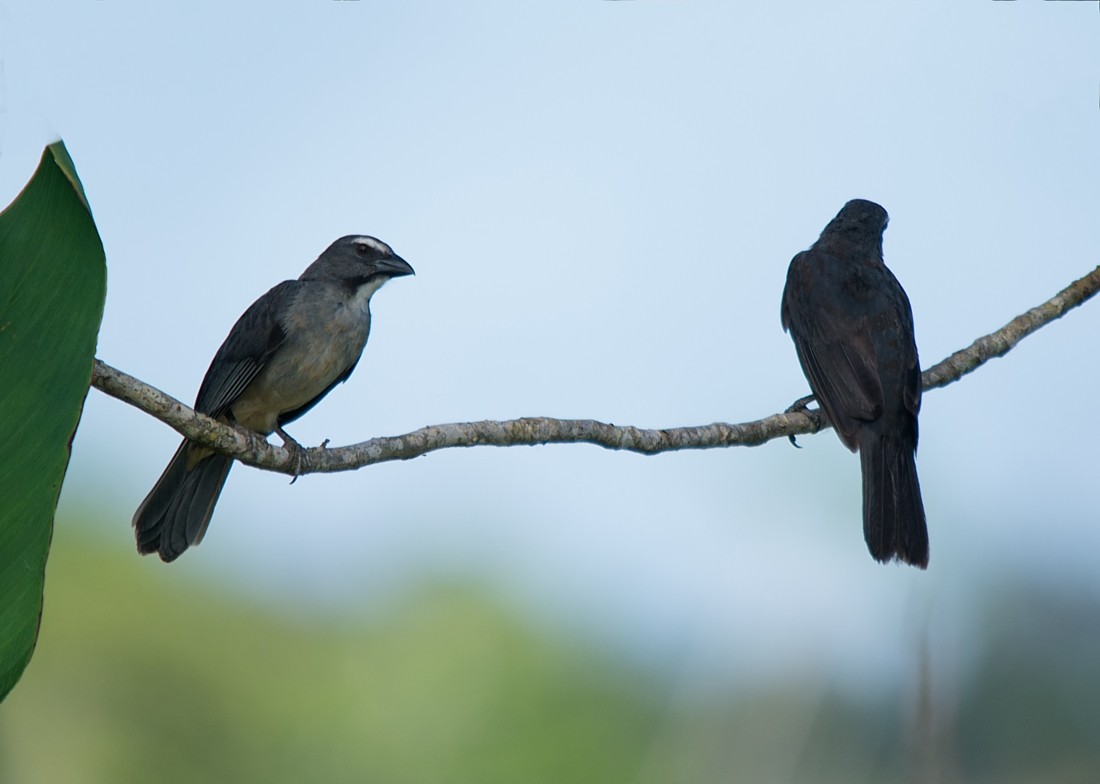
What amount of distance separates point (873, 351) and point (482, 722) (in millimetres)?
20084

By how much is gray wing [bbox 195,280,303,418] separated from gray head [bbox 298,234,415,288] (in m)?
0.39

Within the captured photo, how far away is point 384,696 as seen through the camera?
26328 millimetres

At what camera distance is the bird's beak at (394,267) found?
6.70m

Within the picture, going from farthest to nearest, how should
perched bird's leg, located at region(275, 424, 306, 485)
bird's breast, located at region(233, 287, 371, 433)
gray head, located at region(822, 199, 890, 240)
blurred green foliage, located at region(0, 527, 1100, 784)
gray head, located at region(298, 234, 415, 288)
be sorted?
blurred green foliage, located at region(0, 527, 1100, 784) → gray head, located at region(822, 199, 890, 240) → gray head, located at region(298, 234, 415, 288) → bird's breast, located at region(233, 287, 371, 433) → perched bird's leg, located at region(275, 424, 306, 485)

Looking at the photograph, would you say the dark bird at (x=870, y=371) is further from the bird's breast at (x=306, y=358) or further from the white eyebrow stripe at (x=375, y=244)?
the bird's breast at (x=306, y=358)

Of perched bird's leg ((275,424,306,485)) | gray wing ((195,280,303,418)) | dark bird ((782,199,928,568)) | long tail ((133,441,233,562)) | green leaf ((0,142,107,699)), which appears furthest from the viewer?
gray wing ((195,280,303,418))

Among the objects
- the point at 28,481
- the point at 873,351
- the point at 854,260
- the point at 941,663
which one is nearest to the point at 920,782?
the point at 941,663

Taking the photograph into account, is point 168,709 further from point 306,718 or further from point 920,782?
point 920,782

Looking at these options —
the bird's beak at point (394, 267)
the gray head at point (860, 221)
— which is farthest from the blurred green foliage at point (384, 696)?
the bird's beak at point (394, 267)

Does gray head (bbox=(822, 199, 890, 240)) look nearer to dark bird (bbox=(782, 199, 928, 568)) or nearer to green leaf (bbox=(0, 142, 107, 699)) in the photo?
dark bird (bbox=(782, 199, 928, 568))

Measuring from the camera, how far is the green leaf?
2.40 meters

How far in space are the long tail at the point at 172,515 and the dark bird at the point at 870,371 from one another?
10.5 ft

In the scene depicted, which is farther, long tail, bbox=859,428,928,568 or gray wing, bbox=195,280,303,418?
gray wing, bbox=195,280,303,418

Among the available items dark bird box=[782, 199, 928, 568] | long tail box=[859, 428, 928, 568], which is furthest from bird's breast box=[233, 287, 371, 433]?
long tail box=[859, 428, 928, 568]
